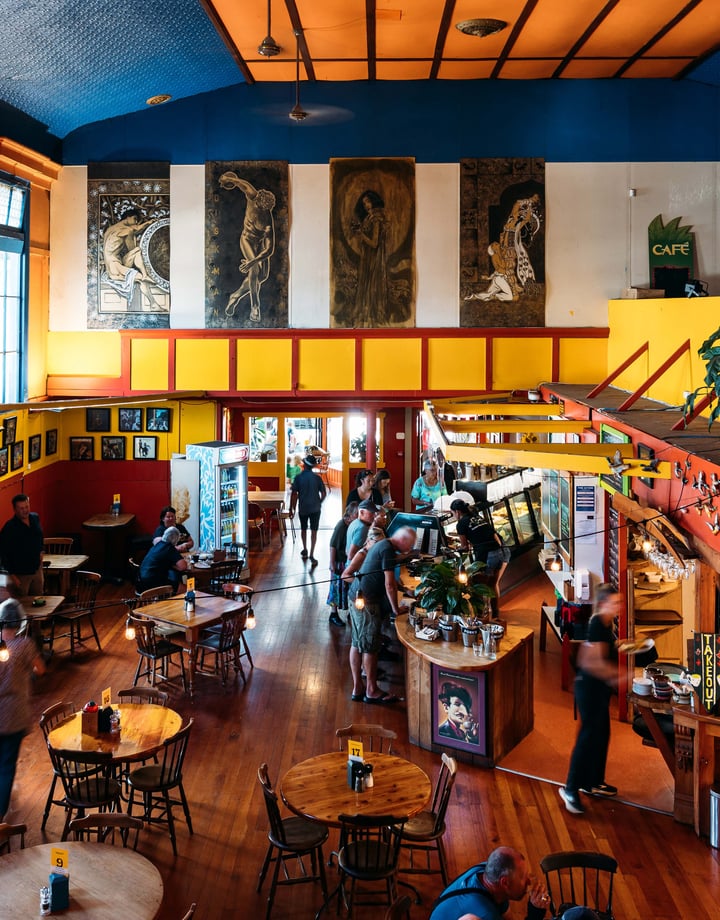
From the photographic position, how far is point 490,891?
4418 millimetres

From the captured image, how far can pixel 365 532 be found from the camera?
9.74 m

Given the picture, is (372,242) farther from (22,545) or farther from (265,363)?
(22,545)

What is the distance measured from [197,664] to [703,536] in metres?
5.56

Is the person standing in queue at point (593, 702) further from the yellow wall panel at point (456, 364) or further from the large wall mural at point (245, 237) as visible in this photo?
the large wall mural at point (245, 237)

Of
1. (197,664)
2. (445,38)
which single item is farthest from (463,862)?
Answer: (445,38)

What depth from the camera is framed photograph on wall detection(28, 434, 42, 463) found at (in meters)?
12.4

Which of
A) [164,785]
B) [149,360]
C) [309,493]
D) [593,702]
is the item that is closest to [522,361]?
[309,493]

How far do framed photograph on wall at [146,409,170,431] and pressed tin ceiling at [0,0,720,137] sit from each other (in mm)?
4110

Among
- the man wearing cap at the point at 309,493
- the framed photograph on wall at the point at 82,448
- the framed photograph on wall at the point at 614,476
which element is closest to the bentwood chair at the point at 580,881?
the framed photograph on wall at the point at 614,476

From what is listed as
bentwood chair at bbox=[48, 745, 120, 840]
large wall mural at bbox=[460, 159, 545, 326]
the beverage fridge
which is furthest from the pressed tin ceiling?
bentwood chair at bbox=[48, 745, 120, 840]

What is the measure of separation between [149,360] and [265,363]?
65.9 inches

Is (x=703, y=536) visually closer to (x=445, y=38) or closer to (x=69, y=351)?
(x=445, y=38)

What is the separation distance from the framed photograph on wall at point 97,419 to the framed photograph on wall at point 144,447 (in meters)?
0.47

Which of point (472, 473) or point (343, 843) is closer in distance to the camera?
point (343, 843)
